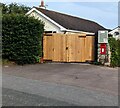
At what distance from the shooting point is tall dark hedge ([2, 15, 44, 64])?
1711 cm

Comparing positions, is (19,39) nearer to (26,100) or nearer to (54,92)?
(54,92)

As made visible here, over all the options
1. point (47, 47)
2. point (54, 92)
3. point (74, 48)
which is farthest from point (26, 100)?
point (47, 47)

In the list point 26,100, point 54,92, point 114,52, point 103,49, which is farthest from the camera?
point 114,52

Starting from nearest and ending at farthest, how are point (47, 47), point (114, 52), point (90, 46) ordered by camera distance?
1. point (114, 52)
2. point (90, 46)
3. point (47, 47)

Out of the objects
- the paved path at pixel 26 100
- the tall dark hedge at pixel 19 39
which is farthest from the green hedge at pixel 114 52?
the paved path at pixel 26 100

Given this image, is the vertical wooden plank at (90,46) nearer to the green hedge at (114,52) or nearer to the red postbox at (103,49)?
the red postbox at (103,49)

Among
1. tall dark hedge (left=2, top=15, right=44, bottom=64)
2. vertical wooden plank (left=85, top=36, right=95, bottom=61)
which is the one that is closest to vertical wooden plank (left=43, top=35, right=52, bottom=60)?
tall dark hedge (left=2, top=15, right=44, bottom=64)

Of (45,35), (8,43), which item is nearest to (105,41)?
(45,35)

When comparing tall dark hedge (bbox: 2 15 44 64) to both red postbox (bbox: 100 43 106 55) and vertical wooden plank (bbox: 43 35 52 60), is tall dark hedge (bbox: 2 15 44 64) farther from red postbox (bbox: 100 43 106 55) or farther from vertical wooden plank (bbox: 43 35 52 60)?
red postbox (bbox: 100 43 106 55)

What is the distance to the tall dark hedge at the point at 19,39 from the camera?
56.1 feet

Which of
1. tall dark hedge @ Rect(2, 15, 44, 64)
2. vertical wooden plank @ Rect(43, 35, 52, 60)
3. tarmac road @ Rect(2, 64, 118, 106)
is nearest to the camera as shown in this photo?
tarmac road @ Rect(2, 64, 118, 106)

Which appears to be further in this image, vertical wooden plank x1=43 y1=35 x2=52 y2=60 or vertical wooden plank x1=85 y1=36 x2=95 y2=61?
vertical wooden plank x1=43 y1=35 x2=52 y2=60

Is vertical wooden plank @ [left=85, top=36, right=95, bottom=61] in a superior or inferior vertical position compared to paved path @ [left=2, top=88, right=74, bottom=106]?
superior

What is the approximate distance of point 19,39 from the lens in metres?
17.2
